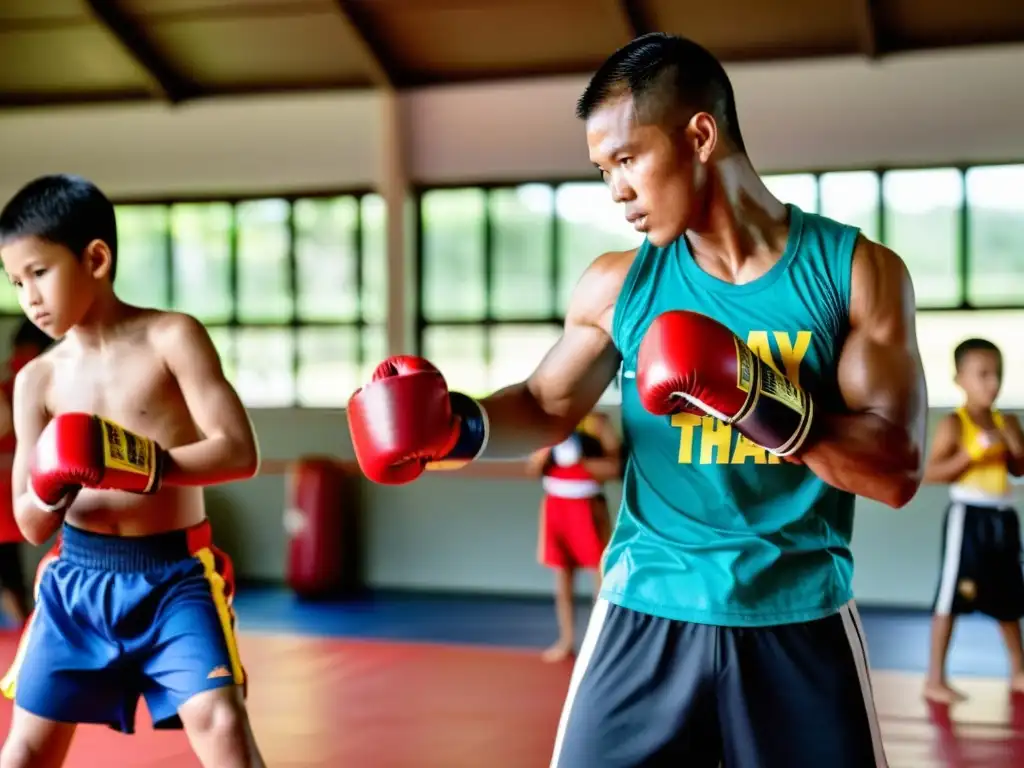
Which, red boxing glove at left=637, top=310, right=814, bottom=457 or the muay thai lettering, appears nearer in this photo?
red boxing glove at left=637, top=310, right=814, bottom=457

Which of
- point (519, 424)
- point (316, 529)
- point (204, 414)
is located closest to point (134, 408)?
point (204, 414)

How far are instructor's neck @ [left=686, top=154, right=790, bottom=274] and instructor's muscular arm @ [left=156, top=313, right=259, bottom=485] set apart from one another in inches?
38.4

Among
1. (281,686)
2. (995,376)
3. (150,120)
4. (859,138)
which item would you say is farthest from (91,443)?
(150,120)

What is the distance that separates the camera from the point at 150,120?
303 inches

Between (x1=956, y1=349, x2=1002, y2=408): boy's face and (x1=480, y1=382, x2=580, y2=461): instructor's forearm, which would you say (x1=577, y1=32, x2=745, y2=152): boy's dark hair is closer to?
(x1=480, y1=382, x2=580, y2=461): instructor's forearm

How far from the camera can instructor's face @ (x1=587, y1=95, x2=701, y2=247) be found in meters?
1.61

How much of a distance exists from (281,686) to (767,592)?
10.9 ft

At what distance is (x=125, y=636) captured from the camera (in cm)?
221

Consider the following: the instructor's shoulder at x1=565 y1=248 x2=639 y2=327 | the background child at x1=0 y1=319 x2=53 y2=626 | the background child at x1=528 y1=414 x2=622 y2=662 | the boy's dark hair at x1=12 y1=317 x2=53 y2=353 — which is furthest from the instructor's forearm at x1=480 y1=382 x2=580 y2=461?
the boy's dark hair at x1=12 y1=317 x2=53 y2=353

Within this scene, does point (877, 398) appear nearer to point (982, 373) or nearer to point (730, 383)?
point (730, 383)

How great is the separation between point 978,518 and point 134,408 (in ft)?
10.5

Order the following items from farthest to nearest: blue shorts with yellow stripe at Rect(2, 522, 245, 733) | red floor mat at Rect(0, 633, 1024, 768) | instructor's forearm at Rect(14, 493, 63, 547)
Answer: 1. red floor mat at Rect(0, 633, 1024, 768)
2. instructor's forearm at Rect(14, 493, 63, 547)
3. blue shorts with yellow stripe at Rect(2, 522, 245, 733)

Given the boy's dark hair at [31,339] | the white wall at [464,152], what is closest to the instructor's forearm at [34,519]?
the boy's dark hair at [31,339]

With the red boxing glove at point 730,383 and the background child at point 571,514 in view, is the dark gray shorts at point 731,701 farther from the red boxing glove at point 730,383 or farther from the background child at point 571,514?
the background child at point 571,514
